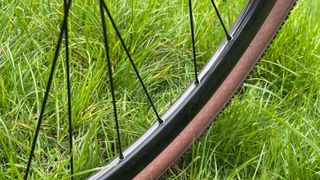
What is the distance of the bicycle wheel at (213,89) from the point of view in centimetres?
127

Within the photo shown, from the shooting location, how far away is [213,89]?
132 centimetres

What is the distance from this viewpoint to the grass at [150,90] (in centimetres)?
142

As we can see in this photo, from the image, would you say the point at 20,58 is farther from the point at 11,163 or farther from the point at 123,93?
the point at 11,163

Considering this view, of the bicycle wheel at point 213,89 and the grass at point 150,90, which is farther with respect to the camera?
the grass at point 150,90

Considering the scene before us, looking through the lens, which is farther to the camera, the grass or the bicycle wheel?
the grass

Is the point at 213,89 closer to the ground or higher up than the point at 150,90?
higher up

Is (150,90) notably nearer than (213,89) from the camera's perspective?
No

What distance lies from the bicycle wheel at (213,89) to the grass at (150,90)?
0.35 feet

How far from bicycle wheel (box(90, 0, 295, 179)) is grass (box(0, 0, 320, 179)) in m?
0.11

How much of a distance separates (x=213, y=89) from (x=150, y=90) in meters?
0.35

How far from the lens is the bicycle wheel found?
1273mm

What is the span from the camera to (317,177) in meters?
1.38

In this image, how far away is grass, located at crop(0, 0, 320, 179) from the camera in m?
1.42

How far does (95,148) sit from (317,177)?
48 cm
